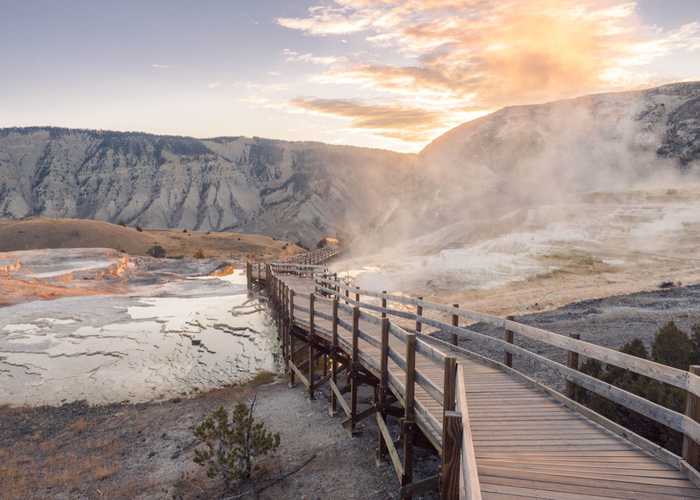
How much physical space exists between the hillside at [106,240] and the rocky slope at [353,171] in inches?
868

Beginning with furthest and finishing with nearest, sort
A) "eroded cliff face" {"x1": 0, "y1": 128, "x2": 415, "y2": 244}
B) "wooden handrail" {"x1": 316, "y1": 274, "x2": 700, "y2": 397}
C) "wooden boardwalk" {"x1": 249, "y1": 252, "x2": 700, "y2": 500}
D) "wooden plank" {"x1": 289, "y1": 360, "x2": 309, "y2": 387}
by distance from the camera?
"eroded cliff face" {"x1": 0, "y1": 128, "x2": 415, "y2": 244}, "wooden plank" {"x1": 289, "y1": 360, "x2": 309, "y2": 387}, "wooden handrail" {"x1": 316, "y1": 274, "x2": 700, "y2": 397}, "wooden boardwalk" {"x1": 249, "y1": 252, "x2": 700, "y2": 500}

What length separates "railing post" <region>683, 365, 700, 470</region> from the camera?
14.6 feet

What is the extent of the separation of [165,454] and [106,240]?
59252 mm

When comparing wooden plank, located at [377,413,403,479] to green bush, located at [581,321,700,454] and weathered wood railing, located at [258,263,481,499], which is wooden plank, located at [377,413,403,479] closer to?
weathered wood railing, located at [258,263,481,499]

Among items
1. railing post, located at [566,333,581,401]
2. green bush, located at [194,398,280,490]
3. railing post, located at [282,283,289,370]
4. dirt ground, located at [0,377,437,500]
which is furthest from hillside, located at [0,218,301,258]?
railing post, located at [566,333,581,401]

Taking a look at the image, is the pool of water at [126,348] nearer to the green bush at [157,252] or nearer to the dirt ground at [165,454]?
the dirt ground at [165,454]

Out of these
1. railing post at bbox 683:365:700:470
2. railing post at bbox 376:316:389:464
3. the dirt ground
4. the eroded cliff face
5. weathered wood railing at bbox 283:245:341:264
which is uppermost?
the eroded cliff face

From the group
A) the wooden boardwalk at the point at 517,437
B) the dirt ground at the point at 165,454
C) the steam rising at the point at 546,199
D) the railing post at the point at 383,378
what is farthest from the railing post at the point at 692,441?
the steam rising at the point at 546,199

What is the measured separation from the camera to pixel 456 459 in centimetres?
418

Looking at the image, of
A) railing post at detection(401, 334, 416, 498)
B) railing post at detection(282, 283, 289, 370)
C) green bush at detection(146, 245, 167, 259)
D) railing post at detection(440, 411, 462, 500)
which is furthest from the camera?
green bush at detection(146, 245, 167, 259)

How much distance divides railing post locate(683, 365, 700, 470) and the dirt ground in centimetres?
515

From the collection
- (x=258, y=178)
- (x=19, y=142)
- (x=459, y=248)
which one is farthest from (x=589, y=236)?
(x=19, y=142)

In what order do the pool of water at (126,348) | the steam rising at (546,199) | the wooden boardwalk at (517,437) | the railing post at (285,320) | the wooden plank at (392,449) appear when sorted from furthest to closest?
the steam rising at (546,199) < the railing post at (285,320) < the pool of water at (126,348) < the wooden plank at (392,449) < the wooden boardwalk at (517,437)

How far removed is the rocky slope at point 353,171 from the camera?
2461 inches
